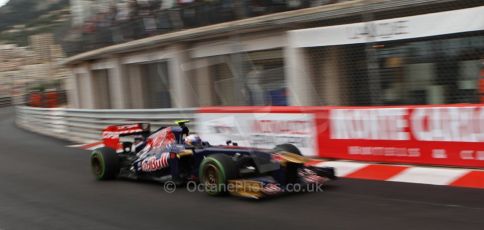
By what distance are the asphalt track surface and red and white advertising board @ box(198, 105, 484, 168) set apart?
3.63ft

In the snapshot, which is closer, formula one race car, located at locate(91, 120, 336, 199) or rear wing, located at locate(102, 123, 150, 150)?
formula one race car, located at locate(91, 120, 336, 199)

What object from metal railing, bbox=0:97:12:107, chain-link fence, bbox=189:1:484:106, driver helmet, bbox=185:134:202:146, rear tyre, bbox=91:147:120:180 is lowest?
metal railing, bbox=0:97:12:107

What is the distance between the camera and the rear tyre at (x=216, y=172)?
6.95 meters

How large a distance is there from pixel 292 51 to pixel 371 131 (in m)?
3.12

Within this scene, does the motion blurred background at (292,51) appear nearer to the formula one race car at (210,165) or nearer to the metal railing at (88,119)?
the metal railing at (88,119)

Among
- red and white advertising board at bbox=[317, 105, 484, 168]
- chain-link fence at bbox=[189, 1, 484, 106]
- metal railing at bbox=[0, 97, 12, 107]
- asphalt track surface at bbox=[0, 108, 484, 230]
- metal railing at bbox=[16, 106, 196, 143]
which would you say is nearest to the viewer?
asphalt track surface at bbox=[0, 108, 484, 230]

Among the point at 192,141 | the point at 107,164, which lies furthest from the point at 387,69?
the point at 107,164

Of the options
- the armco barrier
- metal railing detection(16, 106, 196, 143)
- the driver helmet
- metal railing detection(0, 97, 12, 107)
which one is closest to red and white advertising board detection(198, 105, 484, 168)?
the armco barrier

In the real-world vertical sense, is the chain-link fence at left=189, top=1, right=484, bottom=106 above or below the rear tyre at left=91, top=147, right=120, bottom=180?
above

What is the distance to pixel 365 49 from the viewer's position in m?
9.71

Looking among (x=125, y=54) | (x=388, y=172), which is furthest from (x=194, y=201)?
(x=125, y=54)

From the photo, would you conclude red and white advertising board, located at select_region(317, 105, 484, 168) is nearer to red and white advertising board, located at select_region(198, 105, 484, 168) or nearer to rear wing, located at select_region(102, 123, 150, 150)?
red and white advertising board, located at select_region(198, 105, 484, 168)

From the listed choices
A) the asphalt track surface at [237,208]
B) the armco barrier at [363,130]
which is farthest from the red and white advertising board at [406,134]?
the asphalt track surface at [237,208]

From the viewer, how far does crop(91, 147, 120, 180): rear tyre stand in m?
9.08
